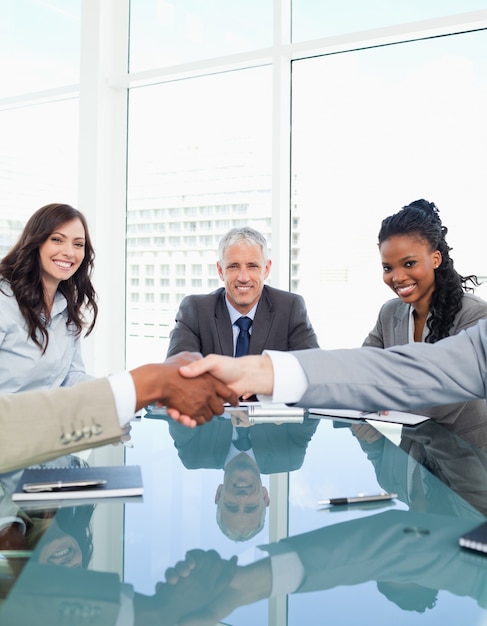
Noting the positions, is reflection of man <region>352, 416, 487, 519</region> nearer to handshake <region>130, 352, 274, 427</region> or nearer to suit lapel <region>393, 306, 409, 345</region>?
handshake <region>130, 352, 274, 427</region>

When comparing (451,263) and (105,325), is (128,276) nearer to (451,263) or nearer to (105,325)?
(105,325)

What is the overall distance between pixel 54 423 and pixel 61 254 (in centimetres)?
173

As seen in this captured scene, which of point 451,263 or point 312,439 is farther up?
point 451,263

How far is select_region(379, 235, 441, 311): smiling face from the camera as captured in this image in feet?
9.16

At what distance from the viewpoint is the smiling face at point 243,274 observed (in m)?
3.34

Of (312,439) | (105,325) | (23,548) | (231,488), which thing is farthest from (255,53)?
(23,548)

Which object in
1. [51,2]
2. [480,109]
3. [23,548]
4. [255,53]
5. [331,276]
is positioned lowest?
[23,548]

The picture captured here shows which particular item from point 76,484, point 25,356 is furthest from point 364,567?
point 25,356

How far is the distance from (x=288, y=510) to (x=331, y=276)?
3428mm

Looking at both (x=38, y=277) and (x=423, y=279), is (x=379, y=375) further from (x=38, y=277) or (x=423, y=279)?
(x=38, y=277)

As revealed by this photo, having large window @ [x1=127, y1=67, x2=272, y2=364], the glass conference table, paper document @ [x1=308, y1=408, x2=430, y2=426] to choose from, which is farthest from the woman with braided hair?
large window @ [x1=127, y1=67, x2=272, y2=364]

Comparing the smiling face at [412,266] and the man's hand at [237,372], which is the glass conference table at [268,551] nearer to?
the man's hand at [237,372]

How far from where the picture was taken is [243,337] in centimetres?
330

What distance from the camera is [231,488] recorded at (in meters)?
1.49
